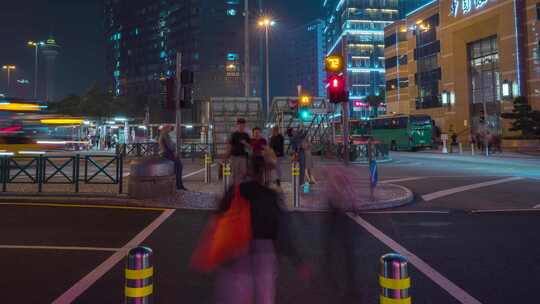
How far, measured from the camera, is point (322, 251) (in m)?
6.63

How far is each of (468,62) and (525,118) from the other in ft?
48.2

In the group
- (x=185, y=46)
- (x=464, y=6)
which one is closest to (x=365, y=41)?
(x=185, y=46)

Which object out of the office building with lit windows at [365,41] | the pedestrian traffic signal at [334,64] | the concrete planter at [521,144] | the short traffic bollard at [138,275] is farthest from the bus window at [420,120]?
the office building with lit windows at [365,41]

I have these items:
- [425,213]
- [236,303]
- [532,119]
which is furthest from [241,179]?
[532,119]

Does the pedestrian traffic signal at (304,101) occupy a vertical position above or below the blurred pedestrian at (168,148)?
above

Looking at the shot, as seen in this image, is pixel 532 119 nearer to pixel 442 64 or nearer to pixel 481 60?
pixel 481 60

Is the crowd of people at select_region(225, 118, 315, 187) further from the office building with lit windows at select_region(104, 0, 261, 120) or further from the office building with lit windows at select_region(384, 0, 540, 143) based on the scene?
the office building with lit windows at select_region(104, 0, 261, 120)

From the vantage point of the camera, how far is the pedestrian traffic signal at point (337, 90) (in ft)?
36.7

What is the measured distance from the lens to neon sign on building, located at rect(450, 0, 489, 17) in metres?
47.5

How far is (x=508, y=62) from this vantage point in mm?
43656

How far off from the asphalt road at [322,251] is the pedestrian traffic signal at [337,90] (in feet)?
9.80

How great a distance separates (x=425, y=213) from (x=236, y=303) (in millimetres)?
7116

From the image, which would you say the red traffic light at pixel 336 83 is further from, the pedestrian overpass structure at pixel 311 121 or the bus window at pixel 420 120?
the bus window at pixel 420 120

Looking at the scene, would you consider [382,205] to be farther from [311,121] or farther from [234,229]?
[311,121]
